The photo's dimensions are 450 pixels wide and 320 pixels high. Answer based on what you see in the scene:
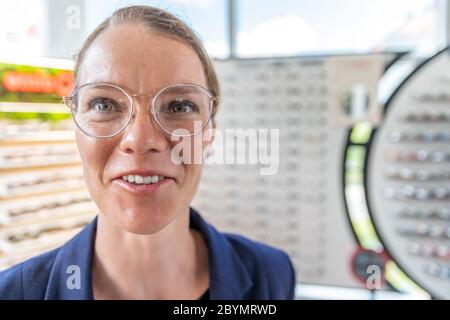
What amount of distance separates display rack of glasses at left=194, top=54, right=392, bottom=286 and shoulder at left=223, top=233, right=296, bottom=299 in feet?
0.96

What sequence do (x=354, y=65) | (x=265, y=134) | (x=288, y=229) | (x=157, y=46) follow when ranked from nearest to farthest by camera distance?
(x=157, y=46) < (x=265, y=134) < (x=354, y=65) < (x=288, y=229)

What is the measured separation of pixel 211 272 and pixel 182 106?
298 mm

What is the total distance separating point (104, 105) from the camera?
553mm

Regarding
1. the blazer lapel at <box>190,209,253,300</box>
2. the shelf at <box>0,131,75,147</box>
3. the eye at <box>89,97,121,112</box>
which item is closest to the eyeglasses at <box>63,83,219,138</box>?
the eye at <box>89,97,121,112</box>

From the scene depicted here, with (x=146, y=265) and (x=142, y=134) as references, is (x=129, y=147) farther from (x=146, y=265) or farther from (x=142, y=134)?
(x=146, y=265)

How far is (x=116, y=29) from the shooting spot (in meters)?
0.55

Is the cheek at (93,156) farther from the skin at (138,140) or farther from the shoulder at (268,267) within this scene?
the shoulder at (268,267)

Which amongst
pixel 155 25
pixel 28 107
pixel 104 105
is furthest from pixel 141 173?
pixel 28 107

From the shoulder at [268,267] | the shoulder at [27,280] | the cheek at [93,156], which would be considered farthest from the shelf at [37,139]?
the shoulder at [268,267]

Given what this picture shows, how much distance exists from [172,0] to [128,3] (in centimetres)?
7

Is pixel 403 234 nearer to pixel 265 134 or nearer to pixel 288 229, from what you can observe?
pixel 288 229

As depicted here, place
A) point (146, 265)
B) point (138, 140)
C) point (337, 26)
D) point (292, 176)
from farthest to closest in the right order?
1. point (292, 176)
2. point (337, 26)
3. point (146, 265)
4. point (138, 140)

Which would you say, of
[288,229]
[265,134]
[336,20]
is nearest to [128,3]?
[265,134]

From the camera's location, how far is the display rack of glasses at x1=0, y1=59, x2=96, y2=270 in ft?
2.25
